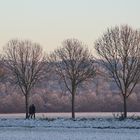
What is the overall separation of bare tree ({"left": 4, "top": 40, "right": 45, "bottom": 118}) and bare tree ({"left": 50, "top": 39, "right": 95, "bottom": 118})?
6.11ft

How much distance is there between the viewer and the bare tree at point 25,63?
190 ft

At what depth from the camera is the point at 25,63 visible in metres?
60.2

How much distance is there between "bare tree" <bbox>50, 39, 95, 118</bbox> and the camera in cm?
5656

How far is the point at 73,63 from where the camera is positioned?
57.8 meters

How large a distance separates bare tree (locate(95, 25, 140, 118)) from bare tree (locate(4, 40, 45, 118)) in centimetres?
876

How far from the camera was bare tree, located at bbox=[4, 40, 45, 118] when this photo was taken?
190ft

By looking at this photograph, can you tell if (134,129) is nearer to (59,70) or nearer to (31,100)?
(59,70)

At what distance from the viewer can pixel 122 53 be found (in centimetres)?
5284

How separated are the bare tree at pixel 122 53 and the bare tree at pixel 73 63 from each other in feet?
12.2

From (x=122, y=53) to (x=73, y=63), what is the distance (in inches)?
274

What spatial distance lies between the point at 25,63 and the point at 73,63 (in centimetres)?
585

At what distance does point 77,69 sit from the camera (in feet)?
188

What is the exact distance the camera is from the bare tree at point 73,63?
56562mm

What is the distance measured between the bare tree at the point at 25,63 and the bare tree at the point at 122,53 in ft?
28.7
